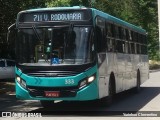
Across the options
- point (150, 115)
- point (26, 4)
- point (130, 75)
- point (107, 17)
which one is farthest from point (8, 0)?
point (150, 115)

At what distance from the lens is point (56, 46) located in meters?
13.0

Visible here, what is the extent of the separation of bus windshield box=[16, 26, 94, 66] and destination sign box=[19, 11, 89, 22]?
0.32 metres

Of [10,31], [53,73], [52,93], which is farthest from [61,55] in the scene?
[10,31]

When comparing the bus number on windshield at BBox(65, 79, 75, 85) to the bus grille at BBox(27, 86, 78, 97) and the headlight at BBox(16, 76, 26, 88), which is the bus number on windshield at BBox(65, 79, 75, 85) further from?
the headlight at BBox(16, 76, 26, 88)

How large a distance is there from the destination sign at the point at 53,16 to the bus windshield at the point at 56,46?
1.04 ft

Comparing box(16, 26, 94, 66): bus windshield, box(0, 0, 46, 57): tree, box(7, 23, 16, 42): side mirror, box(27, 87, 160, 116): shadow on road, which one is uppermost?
box(0, 0, 46, 57): tree

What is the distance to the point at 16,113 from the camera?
13883 millimetres

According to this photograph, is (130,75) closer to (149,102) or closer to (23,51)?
(149,102)

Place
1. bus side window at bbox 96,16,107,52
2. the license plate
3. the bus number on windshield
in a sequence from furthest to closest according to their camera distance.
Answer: bus side window at bbox 96,16,107,52
the license plate
the bus number on windshield

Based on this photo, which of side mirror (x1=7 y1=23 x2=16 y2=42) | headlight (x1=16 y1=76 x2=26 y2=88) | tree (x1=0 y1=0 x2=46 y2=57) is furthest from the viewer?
tree (x1=0 y1=0 x2=46 y2=57)

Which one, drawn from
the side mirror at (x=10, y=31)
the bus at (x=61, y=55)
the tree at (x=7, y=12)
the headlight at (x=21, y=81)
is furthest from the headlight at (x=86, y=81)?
the tree at (x=7, y=12)

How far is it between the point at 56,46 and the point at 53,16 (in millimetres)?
1017

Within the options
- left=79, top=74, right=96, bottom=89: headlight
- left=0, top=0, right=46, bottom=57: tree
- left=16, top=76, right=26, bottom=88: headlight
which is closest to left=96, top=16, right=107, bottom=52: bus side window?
left=79, top=74, right=96, bottom=89: headlight

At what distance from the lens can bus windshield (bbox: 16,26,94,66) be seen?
12.9 m
